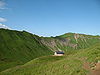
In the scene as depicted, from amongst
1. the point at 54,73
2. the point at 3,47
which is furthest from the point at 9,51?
the point at 54,73

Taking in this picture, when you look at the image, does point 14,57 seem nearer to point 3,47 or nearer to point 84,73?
point 3,47

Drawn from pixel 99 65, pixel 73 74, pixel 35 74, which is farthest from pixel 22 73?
pixel 99 65

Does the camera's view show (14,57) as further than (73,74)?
Yes

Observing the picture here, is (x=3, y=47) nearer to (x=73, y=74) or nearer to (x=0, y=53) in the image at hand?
(x=0, y=53)

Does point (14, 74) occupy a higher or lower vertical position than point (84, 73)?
lower

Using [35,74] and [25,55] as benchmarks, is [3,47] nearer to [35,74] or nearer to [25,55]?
[25,55]

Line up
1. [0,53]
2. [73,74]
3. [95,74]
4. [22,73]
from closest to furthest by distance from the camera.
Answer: [95,74]
[73,74]
[22,73]
[0,53]

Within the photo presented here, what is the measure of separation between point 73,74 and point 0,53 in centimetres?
16577

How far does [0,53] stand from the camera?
182m

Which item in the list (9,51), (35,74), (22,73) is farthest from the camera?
(9,51)

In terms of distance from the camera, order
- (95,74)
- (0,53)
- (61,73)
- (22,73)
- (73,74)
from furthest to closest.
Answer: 1. (0,53)
2. (22,73)
3. (61,73)
4. (73,74)
5. (95,74)

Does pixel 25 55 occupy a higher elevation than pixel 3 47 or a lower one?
lower

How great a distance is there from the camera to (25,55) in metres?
199

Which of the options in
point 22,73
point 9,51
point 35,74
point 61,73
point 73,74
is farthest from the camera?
point 9,51
